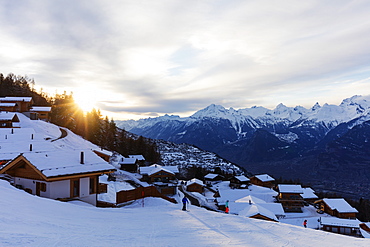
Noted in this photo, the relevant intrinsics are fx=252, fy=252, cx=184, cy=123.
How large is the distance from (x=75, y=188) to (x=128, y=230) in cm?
783

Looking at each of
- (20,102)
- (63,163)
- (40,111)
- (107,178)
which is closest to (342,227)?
(107,178)

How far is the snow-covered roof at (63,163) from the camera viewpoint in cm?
1470

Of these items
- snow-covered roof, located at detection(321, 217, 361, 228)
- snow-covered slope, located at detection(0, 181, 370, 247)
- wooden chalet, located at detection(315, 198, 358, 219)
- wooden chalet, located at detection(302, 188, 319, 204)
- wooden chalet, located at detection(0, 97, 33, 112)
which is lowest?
wooden chalet, located at detection(302, 188, 319, 204)

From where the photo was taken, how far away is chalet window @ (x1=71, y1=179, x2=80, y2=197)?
15.6 m

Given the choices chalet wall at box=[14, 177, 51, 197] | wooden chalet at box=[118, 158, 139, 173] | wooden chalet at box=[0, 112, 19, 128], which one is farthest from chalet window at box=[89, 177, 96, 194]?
wooden chalet at box=[118, 158, 139, 173]

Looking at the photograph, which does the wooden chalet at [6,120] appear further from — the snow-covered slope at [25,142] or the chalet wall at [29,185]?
the chalet wall at [29,185]

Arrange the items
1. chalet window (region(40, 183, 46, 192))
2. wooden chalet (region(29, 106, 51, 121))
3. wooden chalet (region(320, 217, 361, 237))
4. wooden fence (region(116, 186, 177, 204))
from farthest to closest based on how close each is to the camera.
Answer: wooden chalet (region(29, 106, 51, 121)), wooden chalet (region(320, 217, 361, 237)), wooden fence (region(116, 186, 177, 204)), chalet window (region(40, 183, 46, 192))

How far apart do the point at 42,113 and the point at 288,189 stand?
5995 cm

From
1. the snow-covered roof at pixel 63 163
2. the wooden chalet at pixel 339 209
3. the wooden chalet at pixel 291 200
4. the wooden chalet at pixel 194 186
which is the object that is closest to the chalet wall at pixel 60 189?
the snow-covered roof at pixel 63 163

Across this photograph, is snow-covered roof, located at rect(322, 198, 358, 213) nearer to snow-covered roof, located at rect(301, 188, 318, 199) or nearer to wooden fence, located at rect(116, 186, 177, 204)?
snow-covered roof, located at rect(301, 188, 318, 199)

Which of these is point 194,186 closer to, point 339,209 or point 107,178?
point 107,178

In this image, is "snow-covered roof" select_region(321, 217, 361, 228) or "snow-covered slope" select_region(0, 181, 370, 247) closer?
"snow-covered slope" select_region(0, 181, 370, 247)

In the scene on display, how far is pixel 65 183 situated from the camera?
15211mm

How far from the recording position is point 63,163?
15727 millimetres
